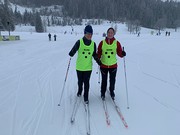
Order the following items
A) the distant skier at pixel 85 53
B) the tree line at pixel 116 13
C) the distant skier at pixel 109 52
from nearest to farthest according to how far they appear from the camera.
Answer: the distant skier at pixel 85 53 → the distant skier at pixel 109 52 → the tree line at pixel 116 13

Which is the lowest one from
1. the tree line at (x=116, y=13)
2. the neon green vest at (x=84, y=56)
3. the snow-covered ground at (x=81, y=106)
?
the snow-covered ground at (x=81, y=106)

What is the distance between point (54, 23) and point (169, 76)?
131048 millimetres

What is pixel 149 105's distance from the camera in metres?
5.71

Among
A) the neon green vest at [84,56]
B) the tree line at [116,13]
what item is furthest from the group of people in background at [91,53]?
the tree line at [116,13]

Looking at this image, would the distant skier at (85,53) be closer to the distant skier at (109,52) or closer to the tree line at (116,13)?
the distant skier at (109,52)

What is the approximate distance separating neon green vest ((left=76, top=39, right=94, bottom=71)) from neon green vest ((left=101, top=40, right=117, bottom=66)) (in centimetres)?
39

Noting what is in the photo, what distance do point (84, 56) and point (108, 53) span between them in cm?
67

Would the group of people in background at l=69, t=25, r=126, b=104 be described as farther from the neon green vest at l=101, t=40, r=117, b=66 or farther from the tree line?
the tree line

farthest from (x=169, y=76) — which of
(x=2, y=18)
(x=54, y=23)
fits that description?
(x=54, y=23)

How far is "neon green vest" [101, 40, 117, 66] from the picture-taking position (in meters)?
5.48

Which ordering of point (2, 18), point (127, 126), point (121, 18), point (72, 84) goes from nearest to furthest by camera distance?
point (127, 126) < point (72, 84) < point (2, 18) < point (121, 18)

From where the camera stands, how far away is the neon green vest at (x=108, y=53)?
5480 mm

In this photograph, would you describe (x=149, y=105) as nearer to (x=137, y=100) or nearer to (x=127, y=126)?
(x=137, y=100)

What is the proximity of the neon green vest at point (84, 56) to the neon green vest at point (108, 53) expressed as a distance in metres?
0.39
